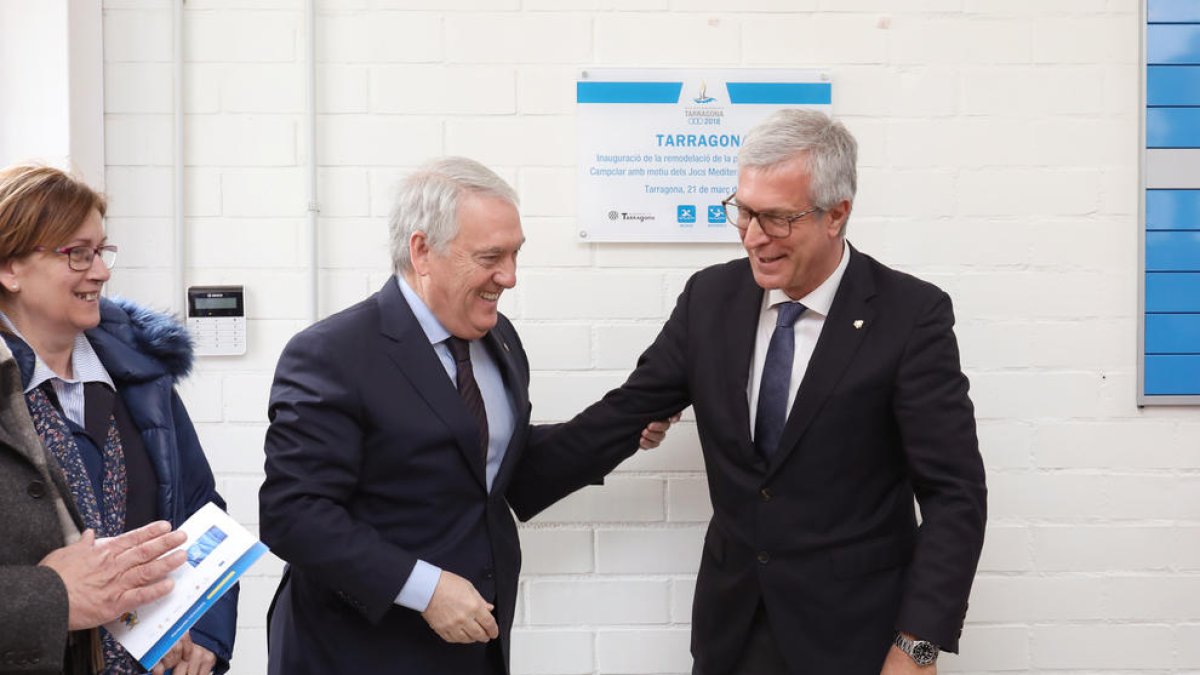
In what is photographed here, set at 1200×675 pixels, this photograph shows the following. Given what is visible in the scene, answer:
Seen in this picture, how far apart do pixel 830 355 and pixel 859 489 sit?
256mm

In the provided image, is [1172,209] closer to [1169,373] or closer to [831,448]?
[1169,373]

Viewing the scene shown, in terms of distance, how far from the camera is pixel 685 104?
8.44 ft

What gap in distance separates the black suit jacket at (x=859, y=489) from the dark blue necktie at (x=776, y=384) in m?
0.03

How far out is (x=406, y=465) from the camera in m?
1.89

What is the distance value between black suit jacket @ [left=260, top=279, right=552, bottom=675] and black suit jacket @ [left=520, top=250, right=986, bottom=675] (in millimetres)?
452

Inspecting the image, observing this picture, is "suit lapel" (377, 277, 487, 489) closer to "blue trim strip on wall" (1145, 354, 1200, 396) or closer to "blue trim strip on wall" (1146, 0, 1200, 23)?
"blue trim strip on wall" (1145, 354, 1200, 396)

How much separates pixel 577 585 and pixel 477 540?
777 millimetres

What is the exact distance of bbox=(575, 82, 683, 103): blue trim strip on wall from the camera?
257cm

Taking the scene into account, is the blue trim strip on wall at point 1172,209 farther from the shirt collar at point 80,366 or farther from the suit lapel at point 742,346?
the shirt collar at point 80,366

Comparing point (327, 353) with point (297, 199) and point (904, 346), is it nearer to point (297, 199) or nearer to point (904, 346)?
point (297, 199)

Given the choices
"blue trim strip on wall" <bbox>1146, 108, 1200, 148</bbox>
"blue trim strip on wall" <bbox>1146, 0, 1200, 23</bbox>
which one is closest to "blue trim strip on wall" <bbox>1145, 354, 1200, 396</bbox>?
"blue trim strip on wall" <bbox>1146, 108, 1200, 148</bbox>

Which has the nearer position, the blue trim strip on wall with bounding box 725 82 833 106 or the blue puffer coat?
the blue puffer coat

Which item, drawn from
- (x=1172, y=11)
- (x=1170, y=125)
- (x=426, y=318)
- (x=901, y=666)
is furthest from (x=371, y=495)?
(x=1172, y=11)

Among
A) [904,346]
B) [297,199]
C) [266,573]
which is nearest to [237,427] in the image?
[266,573]
